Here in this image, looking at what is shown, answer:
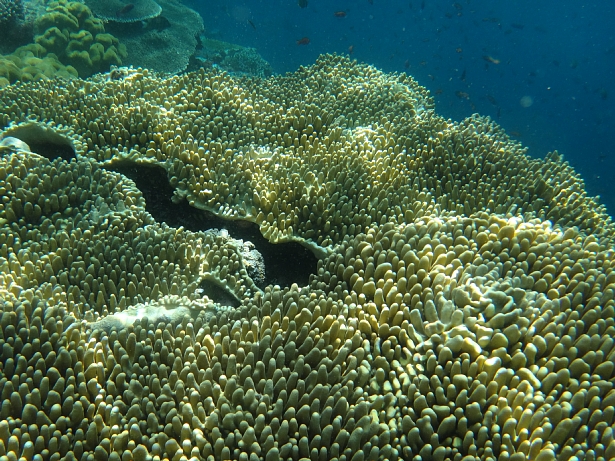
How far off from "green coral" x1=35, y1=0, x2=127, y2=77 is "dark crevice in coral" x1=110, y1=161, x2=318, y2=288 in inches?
321

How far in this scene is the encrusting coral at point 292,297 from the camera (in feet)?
6.53

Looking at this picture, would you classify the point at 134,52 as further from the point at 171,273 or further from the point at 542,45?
the point at 542,45

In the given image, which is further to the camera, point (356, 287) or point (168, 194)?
point (168, 194)

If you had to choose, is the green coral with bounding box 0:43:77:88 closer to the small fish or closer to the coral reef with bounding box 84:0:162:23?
the coral reef with bounding box 84:0:162:23

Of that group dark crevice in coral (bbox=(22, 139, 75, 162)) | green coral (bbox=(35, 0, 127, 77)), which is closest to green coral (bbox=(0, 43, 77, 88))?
green coral (bbox=(35, 0, 127, 77))

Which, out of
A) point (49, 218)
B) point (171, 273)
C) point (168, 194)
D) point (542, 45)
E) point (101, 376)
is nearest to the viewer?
point (101, 376)

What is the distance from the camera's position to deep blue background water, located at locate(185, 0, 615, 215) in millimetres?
43219

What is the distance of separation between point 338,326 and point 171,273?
1633 mm

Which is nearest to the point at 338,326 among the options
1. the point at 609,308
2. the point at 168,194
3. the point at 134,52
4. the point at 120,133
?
the point at 609,308

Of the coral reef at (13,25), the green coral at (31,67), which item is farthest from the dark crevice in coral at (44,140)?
the coral reef at (13,25)

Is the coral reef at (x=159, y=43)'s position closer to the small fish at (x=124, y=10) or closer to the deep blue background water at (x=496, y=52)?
the small fish at (x=124, y=10)

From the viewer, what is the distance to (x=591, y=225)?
451cm

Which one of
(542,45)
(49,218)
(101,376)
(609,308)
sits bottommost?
(101,376)

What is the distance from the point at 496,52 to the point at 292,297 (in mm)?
74776
